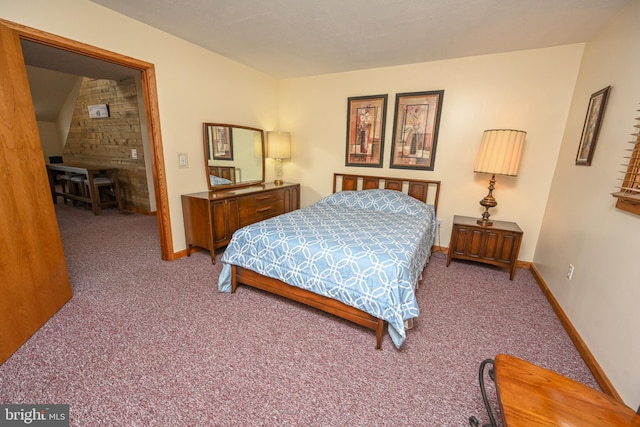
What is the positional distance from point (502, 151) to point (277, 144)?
2898mm

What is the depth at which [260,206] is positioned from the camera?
3545mm

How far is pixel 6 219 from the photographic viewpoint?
5.18 feet

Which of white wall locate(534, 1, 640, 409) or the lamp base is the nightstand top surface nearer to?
the lamp base

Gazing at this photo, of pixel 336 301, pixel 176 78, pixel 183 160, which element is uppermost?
pixel 176 78

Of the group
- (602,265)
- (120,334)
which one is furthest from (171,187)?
(602,265)

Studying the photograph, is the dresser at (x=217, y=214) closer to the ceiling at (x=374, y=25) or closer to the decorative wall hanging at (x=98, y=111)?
the ceiling at (x=374, y=25)

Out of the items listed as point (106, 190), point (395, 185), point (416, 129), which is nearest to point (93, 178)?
point (106, 190)

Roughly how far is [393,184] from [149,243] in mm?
3402

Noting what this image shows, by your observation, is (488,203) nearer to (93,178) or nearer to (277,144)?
(277,144)

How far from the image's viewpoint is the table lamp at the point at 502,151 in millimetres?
2641

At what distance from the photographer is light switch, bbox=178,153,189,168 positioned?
298cm

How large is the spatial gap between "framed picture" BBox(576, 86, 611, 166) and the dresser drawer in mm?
3273

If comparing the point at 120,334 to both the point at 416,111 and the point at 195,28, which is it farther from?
the point at 416,111

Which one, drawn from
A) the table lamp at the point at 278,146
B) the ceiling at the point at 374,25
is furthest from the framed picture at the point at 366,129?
the table lamp at the point at 278,146
